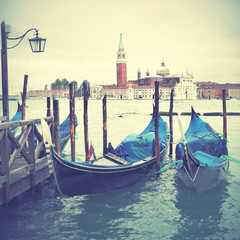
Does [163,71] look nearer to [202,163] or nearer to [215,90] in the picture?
[215,90]

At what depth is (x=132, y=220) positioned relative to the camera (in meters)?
4.83

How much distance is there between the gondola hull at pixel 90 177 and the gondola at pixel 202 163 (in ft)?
2.90

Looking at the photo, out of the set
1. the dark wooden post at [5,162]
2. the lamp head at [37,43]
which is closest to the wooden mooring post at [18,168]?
the dark wooden post at [5,162]

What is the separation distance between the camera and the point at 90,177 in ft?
17.2

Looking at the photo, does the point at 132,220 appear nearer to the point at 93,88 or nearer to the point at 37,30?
the point at 37,30

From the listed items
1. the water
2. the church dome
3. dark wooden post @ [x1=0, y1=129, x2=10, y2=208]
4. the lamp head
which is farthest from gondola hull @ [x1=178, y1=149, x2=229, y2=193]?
the church dome

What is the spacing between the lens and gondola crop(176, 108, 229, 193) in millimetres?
5531

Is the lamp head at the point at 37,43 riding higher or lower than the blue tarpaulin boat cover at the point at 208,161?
higher

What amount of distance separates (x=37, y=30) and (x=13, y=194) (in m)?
2.66

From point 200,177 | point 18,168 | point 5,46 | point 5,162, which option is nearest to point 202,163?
point 200,177

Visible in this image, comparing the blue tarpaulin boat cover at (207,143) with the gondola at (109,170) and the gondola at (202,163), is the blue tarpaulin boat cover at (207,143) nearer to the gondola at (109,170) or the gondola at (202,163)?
the gondola at (202,163)

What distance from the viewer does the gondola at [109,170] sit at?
4.89 m

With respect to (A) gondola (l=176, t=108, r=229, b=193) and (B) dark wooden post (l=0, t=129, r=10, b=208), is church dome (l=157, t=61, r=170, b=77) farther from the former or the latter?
(B) dark wooden post (l=0, t=129, r=10, b=208)

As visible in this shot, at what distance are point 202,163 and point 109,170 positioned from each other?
166 cm
